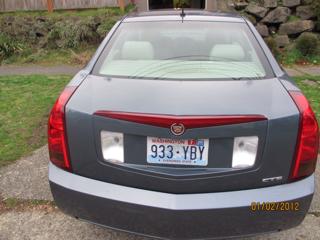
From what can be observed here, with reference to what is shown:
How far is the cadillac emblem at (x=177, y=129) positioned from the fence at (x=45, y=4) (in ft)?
29.6

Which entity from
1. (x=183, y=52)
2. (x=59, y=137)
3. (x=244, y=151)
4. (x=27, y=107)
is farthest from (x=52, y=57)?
(x=244, y=151)

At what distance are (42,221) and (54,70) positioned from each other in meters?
5.98

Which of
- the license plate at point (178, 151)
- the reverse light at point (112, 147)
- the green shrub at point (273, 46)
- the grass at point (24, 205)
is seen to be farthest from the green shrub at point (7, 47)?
the license plate at point (178, 151)

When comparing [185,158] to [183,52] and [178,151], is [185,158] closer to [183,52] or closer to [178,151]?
[178,151]

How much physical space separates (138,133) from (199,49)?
119 cm

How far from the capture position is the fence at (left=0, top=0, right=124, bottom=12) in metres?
10.6

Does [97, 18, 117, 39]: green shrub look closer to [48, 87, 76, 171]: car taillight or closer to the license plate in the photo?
[48, 87, 76, 171]: car taillight

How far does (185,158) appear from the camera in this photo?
2213 millimetres

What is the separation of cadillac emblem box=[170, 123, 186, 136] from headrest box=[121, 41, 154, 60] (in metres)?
1.05

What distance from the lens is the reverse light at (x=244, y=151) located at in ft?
7.20

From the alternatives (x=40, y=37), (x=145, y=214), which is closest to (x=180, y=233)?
(x=145, y=214)

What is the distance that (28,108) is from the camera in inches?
227

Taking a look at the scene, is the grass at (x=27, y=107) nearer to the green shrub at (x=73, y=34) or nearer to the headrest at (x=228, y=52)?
the headrest at (x=228, y=52)

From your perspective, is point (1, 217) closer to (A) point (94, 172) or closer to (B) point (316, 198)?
(A) point (94, 172)
